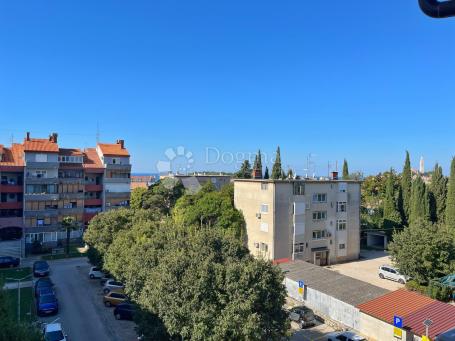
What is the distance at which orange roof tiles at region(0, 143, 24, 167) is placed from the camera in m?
47.3

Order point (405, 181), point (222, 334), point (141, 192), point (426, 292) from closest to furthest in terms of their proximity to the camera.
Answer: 1. point (222, 334)
2. point (426, 292)
3. point (405, 181)
4. point (141, 192)

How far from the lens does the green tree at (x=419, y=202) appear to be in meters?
51.8

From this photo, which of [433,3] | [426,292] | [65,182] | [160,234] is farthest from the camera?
[65,182]

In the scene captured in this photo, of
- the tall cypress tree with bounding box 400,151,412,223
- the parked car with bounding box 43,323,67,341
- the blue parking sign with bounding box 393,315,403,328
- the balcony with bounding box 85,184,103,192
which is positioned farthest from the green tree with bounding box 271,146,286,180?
the parked car with bounding box 43,323,67,341

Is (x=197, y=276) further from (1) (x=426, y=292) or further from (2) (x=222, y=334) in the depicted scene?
(1) (x=426, y=292)

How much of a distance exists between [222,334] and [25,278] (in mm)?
28732

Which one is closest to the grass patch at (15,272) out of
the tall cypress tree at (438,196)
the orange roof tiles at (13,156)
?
the orange roof tiles at (13,156)

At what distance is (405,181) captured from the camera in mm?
55875

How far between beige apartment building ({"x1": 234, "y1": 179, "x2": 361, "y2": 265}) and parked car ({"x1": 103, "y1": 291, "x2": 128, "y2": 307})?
599 inches

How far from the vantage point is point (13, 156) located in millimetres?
49062

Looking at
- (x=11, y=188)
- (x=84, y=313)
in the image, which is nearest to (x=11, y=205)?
(x=11, y=188)

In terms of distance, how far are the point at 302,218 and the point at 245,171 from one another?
37.2m

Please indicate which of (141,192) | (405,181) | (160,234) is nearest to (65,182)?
(141,192)

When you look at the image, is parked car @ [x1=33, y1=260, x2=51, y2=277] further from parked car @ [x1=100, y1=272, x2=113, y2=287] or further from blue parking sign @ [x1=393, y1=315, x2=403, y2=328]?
blue parking sign @ [x1=393, y1=315, x2=403, y2=328]
